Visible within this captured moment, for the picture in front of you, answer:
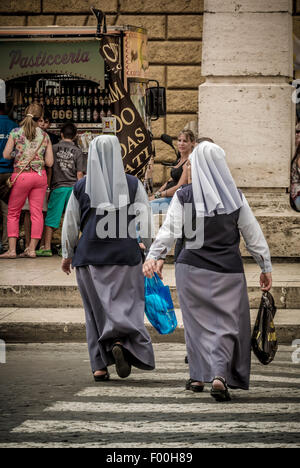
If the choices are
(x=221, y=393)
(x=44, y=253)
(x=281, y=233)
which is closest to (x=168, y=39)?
(x=44, y=253)

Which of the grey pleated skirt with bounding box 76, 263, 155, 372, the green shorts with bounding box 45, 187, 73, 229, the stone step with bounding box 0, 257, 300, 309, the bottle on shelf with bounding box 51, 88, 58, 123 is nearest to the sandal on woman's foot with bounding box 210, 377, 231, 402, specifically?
the grey pleated skirt with bounding box 76, 263, 155, 372

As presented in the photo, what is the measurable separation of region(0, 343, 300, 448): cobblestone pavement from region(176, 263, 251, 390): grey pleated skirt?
0.19 metres

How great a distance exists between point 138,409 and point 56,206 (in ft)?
24.4

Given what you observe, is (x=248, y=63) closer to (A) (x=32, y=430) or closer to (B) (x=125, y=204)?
(B) (x=125, y=204)

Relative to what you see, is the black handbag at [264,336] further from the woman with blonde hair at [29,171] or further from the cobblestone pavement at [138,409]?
the woman with blonde hair at [29,171]

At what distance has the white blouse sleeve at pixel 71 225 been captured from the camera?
7930mm

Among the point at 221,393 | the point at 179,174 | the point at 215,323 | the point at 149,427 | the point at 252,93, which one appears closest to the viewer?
the point at 149,427

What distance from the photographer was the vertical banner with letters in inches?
524

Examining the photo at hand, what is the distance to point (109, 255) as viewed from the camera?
308 inches

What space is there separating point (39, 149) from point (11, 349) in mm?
4529

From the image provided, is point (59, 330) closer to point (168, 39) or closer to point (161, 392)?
point (161, 392)

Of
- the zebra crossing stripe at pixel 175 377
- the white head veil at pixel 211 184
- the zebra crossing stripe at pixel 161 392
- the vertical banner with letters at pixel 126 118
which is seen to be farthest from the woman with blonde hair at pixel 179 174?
the zebra crossing stripe at pixel 161 392

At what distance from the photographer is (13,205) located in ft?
43.7

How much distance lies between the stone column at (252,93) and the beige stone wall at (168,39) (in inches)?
156
